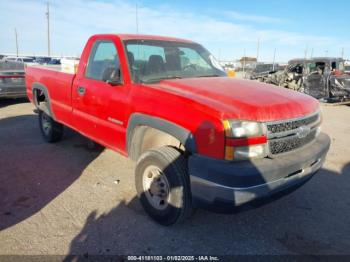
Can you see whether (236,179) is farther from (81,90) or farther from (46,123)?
(46,123)

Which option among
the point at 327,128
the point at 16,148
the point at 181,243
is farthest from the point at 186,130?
the point at 327,128

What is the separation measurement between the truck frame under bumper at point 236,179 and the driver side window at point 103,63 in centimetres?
165

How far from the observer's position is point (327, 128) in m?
8.20

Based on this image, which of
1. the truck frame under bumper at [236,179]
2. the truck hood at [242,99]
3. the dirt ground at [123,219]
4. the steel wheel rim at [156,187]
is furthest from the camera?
the steel wheel rim at [156,187]

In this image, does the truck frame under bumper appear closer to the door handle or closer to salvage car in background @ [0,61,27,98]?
the door handle

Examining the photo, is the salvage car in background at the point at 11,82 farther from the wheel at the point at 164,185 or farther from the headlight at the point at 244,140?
the headlight at the point at 244,140

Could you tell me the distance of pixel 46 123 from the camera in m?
6.04

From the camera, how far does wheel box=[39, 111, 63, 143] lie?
5812mm

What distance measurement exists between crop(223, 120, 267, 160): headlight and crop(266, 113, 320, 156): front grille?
0.10 meters

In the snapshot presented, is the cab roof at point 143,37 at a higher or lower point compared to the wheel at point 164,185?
higher

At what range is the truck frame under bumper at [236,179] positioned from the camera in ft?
8.24

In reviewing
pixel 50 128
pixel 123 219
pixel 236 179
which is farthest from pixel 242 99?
pixel 50 128

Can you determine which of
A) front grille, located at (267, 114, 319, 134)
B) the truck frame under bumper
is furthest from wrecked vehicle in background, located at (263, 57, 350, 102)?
the truck frame under bumper

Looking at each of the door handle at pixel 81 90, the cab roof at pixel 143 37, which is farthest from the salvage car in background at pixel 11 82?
the cab roof at pixel 143 37
